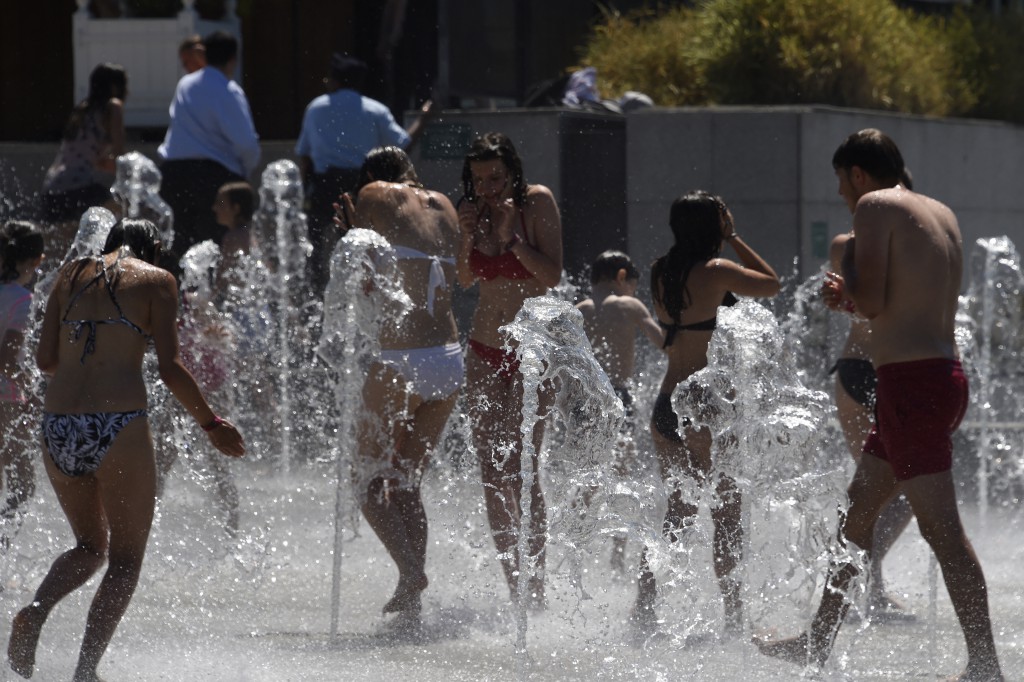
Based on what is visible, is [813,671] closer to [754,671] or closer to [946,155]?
[754,671]

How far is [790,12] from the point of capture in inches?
435

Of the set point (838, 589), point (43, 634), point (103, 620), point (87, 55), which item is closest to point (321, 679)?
point (103, 620)

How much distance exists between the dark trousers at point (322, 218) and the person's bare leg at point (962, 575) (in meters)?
5.26

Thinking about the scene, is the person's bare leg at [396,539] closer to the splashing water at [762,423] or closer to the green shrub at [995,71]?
the splashing water at [762,423]

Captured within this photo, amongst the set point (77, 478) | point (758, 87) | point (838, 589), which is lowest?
point (838, 589)

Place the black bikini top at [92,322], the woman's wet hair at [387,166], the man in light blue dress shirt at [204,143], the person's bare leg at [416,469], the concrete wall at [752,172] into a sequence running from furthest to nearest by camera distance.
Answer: the concrete wall at [752,172] → the man in light blue dress shirt at [204,143] → the woman's wet hair at [387,166] → the person's bare leg at [416,469] → the black bikini top at [92,322]

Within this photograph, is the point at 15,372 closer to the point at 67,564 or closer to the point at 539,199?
the point at 67,564

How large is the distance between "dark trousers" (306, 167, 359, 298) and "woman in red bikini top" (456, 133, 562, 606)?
12.3 ft

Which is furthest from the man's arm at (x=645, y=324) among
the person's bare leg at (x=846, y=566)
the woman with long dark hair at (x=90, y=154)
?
the woman with long dark hair at (x=90, y=154)

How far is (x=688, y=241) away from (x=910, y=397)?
102 cm

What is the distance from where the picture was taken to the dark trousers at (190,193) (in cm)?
966

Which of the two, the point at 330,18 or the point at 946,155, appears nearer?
the point at 946,155

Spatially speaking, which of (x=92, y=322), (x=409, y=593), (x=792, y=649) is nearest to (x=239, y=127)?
(x=409, y=593)

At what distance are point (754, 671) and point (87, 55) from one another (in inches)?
365
